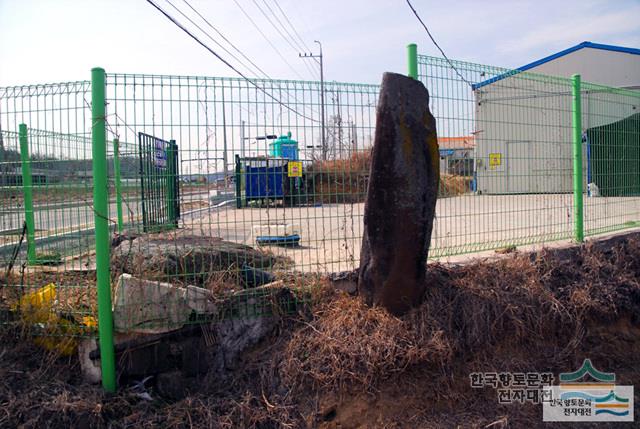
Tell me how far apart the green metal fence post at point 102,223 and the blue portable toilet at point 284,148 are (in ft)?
4.69

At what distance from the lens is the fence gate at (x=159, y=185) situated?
431 cm

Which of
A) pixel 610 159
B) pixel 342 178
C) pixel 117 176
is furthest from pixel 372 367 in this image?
pixel 610 159

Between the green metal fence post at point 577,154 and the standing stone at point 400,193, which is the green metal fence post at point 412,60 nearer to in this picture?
the standing stone at point 400,193

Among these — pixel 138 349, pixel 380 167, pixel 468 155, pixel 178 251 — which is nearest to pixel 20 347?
pixel 138 349

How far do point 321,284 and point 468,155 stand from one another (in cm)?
232

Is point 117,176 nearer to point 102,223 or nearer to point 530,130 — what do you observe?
point 102,223

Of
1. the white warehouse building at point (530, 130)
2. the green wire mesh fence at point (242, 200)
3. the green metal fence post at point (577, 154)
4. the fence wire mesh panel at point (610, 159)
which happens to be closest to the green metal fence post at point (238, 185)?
the green wire mesh fence at point (242, 200)

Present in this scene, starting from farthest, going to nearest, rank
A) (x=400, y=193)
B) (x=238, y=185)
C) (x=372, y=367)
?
(x=238, y=185) < (x=400, y=193) < (x=372, y=367)

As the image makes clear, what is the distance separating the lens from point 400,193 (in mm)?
3873

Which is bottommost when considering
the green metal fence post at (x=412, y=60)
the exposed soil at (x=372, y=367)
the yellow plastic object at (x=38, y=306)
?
the exposed soil at (x=372, y=367)

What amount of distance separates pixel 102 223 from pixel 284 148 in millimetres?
1694

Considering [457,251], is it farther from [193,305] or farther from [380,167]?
[193,305]

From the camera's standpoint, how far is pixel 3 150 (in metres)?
4.41

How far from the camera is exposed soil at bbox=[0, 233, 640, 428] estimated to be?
3.46 m
